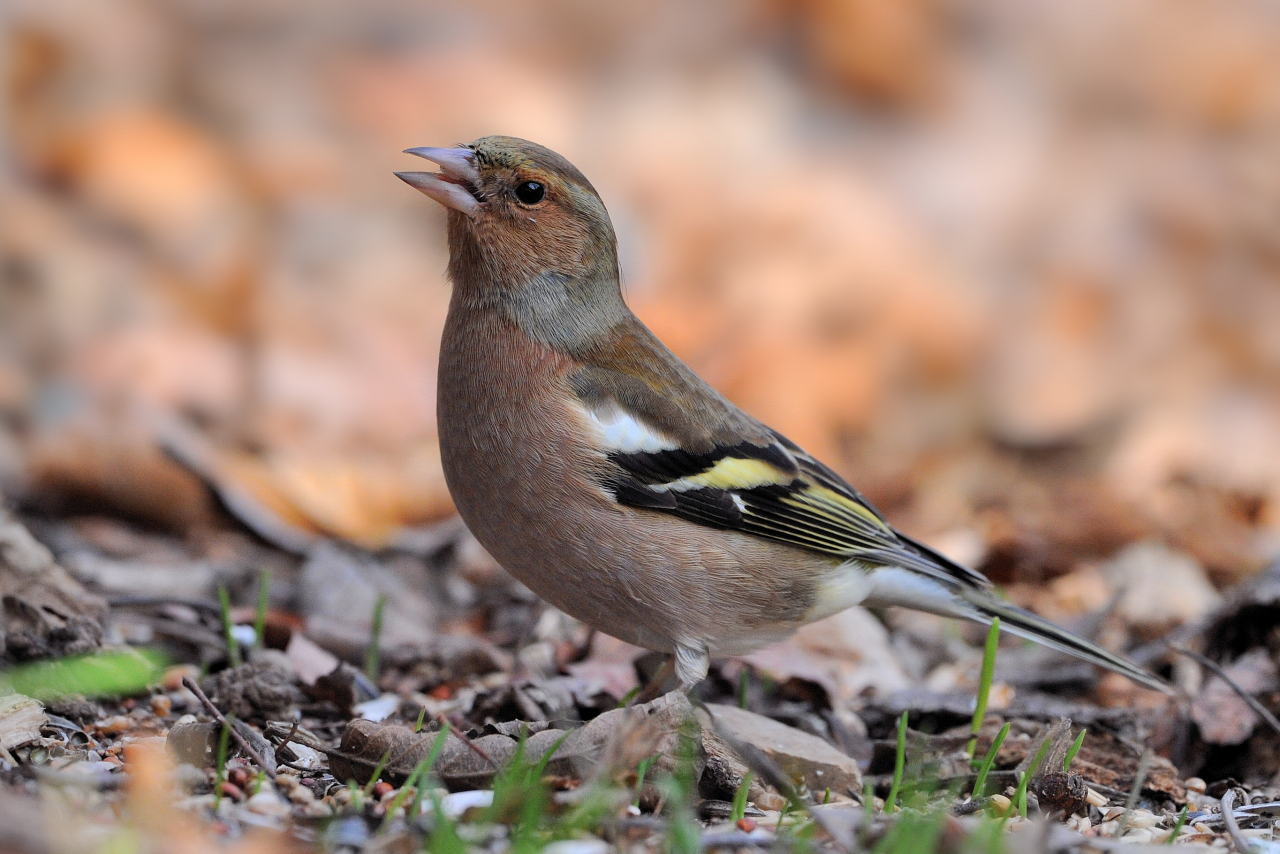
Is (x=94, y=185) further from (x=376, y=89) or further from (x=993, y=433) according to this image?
(x=993, y=433)

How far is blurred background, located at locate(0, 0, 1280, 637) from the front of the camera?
7215 millimetres

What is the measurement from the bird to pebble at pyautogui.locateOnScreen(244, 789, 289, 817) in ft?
3.49

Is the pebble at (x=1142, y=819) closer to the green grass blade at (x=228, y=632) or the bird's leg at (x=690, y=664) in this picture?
the bird's leg at (x=690, y=664)

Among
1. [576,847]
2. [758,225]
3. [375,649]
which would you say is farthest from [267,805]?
[758,225]

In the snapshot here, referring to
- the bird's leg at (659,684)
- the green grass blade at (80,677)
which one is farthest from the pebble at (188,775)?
the bird's leg at (659,684)

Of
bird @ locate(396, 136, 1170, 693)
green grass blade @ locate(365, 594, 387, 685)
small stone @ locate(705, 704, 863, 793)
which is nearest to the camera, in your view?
small stone @ locate(705, 704, 863, 793)

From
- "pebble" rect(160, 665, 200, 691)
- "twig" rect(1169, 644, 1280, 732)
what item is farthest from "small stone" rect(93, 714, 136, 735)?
"twig" rect(1169, 644, 1280, 732)

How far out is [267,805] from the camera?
285cm

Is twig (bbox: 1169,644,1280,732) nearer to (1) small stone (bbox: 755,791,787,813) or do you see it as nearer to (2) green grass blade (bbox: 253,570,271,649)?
(1) small stone (bbox: 755,791,787,813)

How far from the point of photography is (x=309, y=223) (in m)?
8.02

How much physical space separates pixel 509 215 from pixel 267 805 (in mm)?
1925

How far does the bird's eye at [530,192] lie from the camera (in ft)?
13.7

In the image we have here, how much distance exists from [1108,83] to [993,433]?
8.14ft

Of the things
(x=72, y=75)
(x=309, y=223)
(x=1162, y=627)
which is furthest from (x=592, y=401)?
(x=72, y=75)
